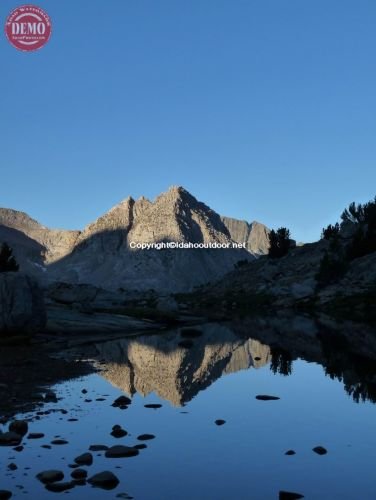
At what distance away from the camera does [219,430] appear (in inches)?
572

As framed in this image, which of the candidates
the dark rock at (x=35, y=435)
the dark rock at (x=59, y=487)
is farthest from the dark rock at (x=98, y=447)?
the dark rock at (x=59, y=487)

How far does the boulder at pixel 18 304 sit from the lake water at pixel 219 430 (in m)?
9.07

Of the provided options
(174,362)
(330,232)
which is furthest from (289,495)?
(330,232)

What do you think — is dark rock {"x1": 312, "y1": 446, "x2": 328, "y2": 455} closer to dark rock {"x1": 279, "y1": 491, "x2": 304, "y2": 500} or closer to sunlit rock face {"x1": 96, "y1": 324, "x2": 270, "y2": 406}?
dark rock {"x1": 279, "y1": 491, "x2": 304, "y2": 500}

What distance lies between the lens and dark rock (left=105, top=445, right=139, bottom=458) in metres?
12.1

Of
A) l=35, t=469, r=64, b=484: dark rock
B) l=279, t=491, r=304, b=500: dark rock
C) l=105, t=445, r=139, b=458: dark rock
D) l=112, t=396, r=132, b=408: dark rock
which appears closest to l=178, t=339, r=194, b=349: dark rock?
l=112, t=396, r=132, b=408: dark rock

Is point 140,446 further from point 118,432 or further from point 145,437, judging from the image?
point 118,432

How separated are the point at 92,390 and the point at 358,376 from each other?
11.1m

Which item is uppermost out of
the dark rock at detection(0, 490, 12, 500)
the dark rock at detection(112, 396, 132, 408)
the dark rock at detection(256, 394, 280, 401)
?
the dark rock at detection(256, 394, 280, 401)

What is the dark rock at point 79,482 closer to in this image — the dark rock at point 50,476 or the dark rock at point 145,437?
the dark rock at point 50,476

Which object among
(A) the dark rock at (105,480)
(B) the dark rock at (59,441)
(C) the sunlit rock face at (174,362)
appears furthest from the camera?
(C) the sunlit rock face at (174,362)

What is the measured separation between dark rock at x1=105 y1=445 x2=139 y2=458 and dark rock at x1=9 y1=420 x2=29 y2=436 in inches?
113

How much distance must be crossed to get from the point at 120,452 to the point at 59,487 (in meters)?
2.28

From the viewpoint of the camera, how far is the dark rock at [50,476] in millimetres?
10453
